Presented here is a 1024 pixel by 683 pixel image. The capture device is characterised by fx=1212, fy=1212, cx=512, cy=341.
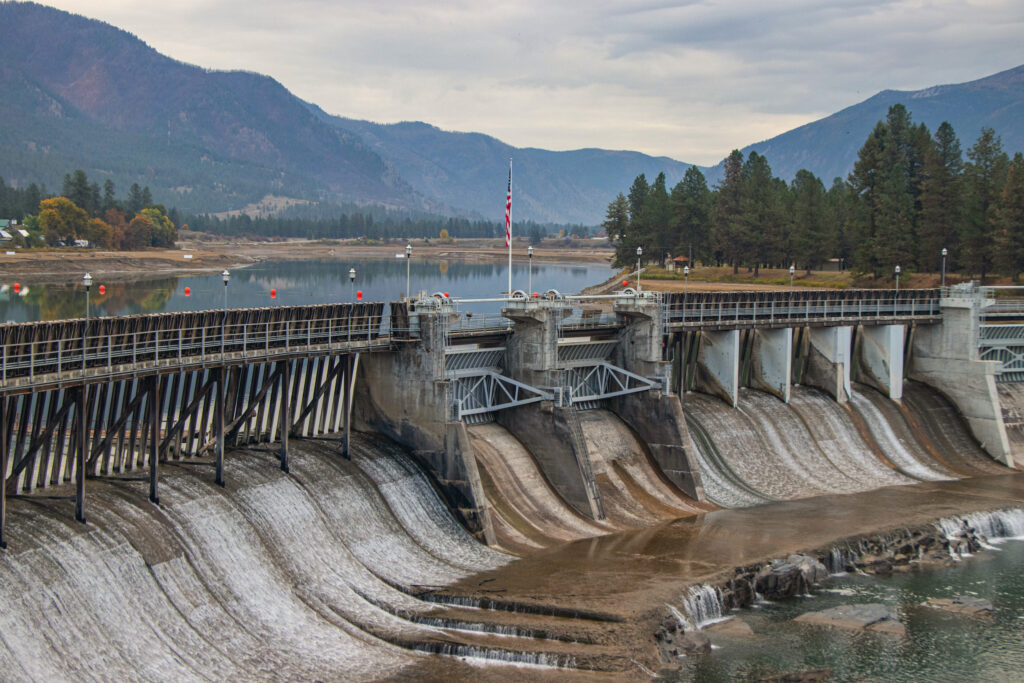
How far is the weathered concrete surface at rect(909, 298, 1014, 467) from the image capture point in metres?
74.9

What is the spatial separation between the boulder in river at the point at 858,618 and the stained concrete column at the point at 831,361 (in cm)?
2975

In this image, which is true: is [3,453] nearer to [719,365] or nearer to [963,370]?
[719,365]

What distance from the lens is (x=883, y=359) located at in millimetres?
78062

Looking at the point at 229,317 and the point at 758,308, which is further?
the point at 758,308

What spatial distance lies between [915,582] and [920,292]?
3696 centimetres

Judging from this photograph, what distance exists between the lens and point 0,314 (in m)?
112

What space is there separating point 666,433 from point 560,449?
7.93 metres

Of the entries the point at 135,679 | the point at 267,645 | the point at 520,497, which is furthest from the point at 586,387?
the point at 135,679

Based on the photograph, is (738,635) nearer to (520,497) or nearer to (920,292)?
(520,497)

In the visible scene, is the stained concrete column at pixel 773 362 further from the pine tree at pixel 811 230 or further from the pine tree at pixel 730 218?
the pine tree at pixel 730 218

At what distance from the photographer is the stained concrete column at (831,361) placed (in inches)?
2928

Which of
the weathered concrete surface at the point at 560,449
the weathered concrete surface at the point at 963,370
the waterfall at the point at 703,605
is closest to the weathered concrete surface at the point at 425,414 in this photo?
the weathered concrete surface at the point at 560,449

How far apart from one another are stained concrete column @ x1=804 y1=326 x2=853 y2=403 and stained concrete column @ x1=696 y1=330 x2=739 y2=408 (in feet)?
27.4

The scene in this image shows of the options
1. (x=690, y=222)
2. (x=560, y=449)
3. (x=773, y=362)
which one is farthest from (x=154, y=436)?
(x=690, y=222)
